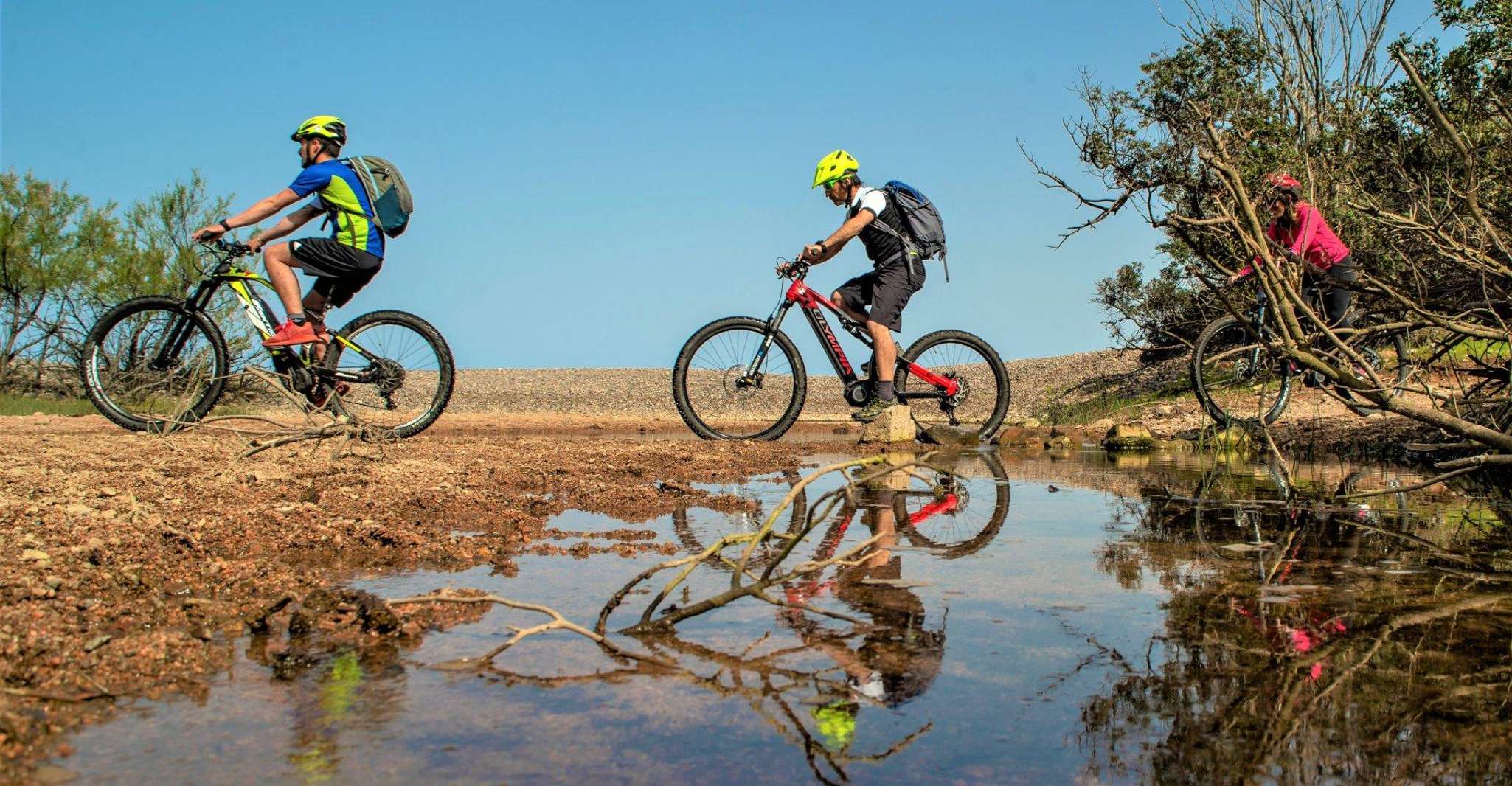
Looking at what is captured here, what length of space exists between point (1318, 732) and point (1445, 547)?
100 inches

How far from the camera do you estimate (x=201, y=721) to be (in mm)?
2203

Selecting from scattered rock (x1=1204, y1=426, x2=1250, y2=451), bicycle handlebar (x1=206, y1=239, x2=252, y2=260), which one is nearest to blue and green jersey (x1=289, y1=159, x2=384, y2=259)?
bicycle handlebar (x1=206, y1=239, x2=252, y2=260)

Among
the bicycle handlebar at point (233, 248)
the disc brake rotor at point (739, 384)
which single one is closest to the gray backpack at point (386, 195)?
the bicycle handlebar at point (233, 248)

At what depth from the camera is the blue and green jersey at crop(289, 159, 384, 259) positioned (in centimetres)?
838

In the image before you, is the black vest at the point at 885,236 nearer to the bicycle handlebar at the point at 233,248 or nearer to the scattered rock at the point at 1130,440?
the scattered rock at the point at 1130,440

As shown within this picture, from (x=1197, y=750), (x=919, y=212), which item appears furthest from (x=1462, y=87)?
(x=1197, y=750)

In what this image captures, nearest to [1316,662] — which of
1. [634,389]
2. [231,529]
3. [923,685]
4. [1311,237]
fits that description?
[923,685]

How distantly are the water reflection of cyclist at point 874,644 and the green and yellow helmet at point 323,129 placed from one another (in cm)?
628

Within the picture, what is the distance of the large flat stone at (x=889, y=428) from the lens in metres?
9.98

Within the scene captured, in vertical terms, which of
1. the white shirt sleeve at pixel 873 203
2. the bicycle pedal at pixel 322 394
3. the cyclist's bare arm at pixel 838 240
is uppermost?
the white shirt sleeve at pixel 873 203

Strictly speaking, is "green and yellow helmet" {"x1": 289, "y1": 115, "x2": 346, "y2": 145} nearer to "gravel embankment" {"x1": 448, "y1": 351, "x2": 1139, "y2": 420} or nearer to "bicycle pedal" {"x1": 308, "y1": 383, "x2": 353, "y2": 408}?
"bicycle pedal" {"x1": 308, "y1": 383, "x2": 353, "y2": 408}

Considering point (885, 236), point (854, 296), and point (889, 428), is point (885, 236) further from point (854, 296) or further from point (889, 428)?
point (889, 428)

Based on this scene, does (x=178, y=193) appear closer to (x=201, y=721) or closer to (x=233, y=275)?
(x=233, y=275)

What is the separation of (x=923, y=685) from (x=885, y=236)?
7.31 metres
